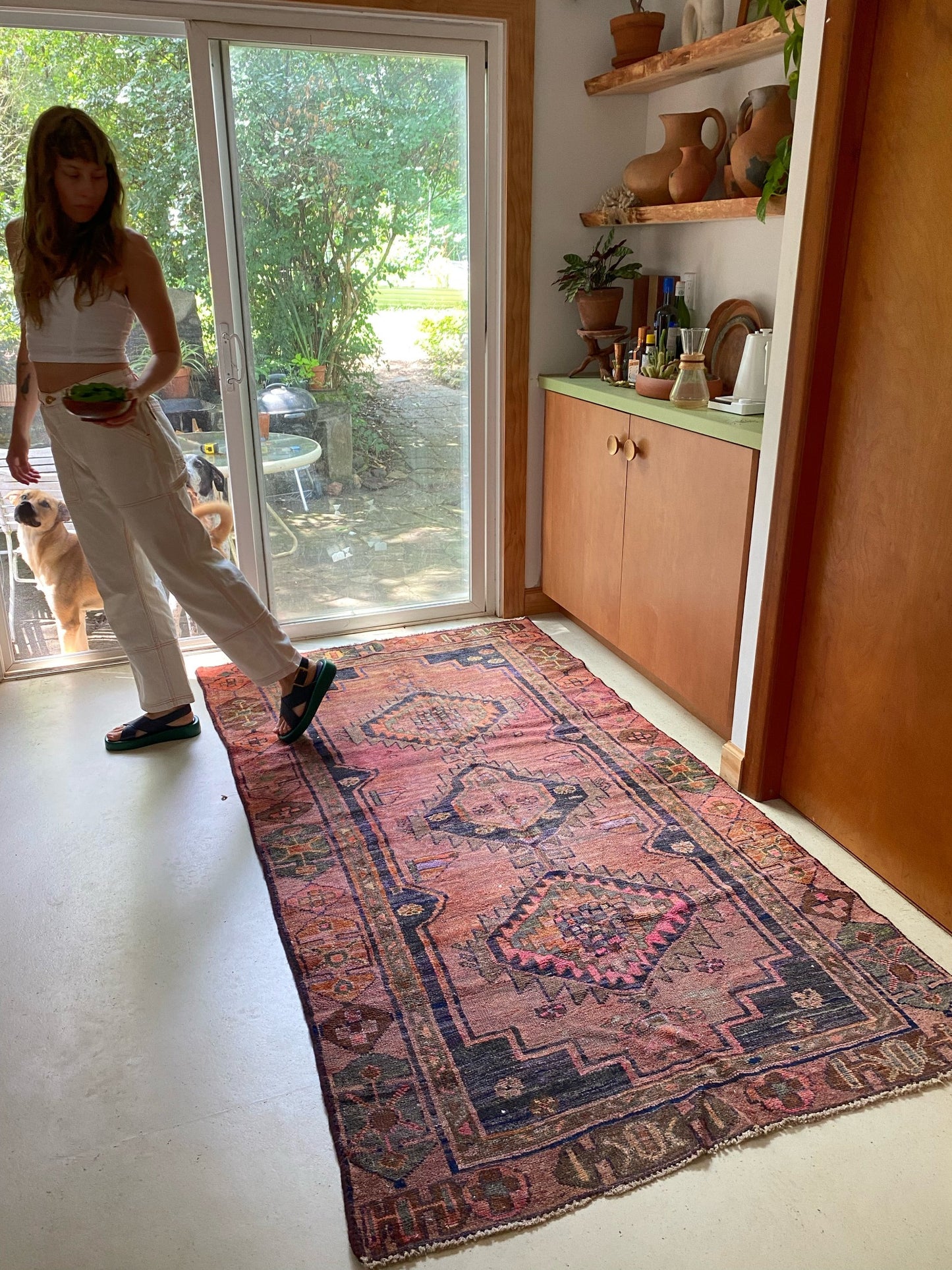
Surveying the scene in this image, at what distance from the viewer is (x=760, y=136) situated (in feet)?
8.06

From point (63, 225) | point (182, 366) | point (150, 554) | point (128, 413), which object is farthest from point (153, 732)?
point (63, 225)

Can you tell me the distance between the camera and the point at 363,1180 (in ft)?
4.78

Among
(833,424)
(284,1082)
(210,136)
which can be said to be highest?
(210,136)

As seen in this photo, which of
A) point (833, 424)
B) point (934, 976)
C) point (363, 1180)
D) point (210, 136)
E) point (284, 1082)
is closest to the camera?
point (363, 1180)

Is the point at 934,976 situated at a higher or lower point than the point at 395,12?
lower

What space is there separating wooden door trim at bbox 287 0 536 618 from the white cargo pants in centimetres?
112

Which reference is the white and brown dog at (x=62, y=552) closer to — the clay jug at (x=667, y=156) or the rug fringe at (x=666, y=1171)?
the clay jug at (x=667, y=156)

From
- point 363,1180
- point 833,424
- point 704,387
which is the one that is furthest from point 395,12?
point 363,1180

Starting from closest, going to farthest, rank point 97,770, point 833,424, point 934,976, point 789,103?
1. point 934,976
2. point 833,424
3. point 789,103
4. point 97,770

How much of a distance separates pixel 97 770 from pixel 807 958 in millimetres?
1817

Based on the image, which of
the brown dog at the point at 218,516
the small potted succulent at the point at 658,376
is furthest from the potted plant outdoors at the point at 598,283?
the brown dog at the point at 218,516

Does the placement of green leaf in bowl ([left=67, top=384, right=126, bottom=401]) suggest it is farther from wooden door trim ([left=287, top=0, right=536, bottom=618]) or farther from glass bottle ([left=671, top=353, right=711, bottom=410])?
glass bottle ([left=671, top=353, right=711, bottom=410])

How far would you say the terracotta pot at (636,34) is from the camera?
293 centimetres

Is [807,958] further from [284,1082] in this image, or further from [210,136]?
[210,136]
